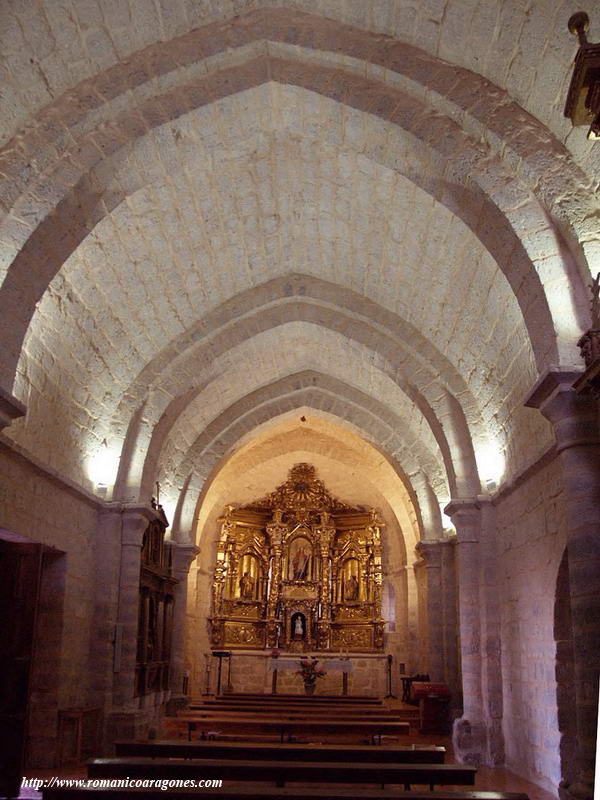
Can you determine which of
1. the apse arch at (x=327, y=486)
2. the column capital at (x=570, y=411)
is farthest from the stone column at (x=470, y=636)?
the apse arch at (x=327, y=486)

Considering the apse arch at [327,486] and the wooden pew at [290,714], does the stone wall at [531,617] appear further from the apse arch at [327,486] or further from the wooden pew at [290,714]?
the apse arch at [327,486]

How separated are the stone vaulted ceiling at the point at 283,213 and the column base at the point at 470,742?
10.4ft

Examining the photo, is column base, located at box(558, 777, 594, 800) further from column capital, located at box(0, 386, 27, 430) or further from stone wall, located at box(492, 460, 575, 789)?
column capital, located at box(0, 386, 27, 430)

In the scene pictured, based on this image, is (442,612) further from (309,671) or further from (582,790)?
(582,790)

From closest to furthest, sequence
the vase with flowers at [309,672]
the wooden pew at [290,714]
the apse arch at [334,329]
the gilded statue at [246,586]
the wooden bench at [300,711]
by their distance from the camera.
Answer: the wooden pew at [290,714] < the apse arch at [334,329] < the wooden bench at [300,711] < the vase with flowers at [309,672] < the gilded statue at [246,586]

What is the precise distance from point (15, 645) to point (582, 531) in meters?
5.50

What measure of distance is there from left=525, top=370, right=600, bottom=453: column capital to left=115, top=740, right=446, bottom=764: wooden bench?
3.14 m

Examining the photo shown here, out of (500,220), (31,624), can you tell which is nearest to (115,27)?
(500,220)

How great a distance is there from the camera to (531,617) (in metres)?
8.96

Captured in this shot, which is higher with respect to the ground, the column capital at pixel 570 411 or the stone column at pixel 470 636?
the column capital at pixel 570 411

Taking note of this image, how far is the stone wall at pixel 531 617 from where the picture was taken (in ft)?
26.5

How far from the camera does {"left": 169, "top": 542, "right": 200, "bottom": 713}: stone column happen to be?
15.5 meters

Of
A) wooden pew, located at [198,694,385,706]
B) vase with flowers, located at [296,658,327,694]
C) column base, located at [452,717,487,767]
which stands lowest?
column base, located at [452,717,487,767]

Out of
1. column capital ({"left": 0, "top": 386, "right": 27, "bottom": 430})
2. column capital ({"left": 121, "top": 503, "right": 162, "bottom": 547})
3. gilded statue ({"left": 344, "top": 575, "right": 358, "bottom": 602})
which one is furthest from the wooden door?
gilded statue ({"left": 344, "top": 575, "right": 358, "bottom": 602})
